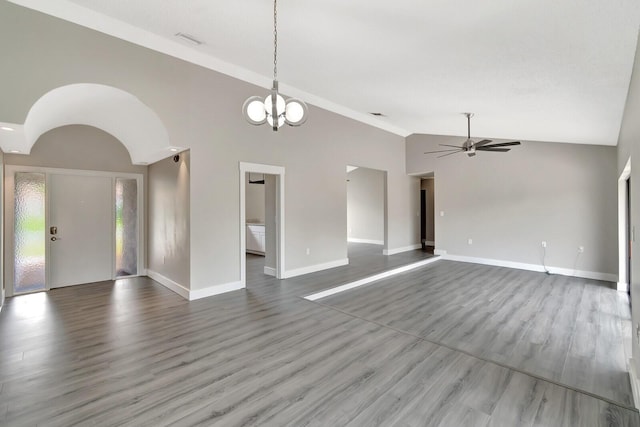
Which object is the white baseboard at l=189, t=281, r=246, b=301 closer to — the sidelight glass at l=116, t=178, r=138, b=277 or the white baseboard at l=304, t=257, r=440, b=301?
the white baseboard at l=304, t=257, r=440, b=301

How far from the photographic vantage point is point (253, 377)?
250 cm

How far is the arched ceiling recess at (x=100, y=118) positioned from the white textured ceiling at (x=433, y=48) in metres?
0.82

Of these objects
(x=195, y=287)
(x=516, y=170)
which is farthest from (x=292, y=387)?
(x=516, y=170)

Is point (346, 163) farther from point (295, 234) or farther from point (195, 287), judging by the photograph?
point (195, 287)

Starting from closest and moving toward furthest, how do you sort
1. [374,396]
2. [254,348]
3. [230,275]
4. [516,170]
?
[374,396] → [254,348] → [230,275] → [516,170]

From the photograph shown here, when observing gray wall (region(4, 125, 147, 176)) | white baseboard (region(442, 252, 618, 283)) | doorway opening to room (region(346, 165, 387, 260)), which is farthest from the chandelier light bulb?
doorway opening to room (region(346, 165, 387, 260))

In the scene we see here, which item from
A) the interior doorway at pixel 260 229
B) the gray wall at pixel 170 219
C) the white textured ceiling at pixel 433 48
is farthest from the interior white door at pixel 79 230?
the white textured ceiling at pixel 433 48

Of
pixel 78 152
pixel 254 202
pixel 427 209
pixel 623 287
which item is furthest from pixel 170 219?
pixel 427 209

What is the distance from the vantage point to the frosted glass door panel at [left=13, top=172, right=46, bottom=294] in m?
4.87

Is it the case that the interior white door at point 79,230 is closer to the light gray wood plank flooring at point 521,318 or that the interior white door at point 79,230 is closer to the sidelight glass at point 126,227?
the sidelight glass at point 126,227

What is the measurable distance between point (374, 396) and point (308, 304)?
7.24 feet

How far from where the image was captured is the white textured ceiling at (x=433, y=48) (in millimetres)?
2266

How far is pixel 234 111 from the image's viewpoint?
16.5ft

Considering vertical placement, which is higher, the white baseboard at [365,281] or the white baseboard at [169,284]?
the white baseboard at [169,284]
